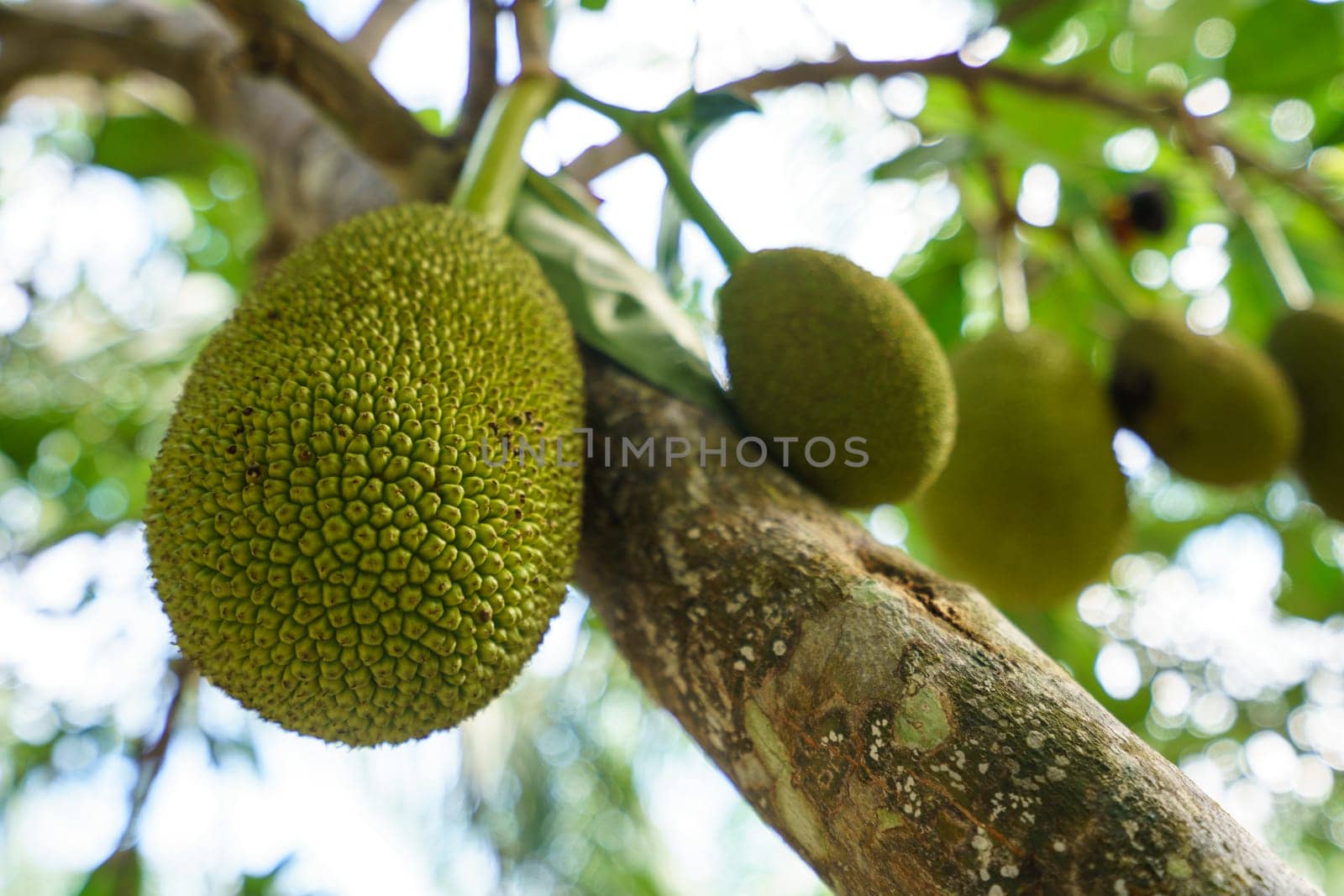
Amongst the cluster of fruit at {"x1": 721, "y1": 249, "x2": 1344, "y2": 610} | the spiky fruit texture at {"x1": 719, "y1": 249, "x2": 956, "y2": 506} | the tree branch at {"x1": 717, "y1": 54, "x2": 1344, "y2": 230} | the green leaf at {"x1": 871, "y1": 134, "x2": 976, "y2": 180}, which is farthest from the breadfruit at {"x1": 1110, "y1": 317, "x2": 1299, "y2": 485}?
the spiky fruit texture at {"x1": 719, "y1": 249, "x2": 956, "y2": 506}

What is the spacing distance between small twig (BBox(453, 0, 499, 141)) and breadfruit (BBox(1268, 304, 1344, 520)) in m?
1.24

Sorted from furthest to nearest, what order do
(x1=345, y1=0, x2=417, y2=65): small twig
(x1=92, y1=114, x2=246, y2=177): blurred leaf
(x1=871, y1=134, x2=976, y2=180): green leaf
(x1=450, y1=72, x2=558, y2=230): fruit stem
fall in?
(x1=345, y1=0, x2=417, y2=65): small twig, (x1=92, y1=114, x2=246, y2=177): blurred leaf, (x1=871, y1=134, x2=976, y2=180): green leaf, (x1=450, y1=72, x2=558, y2=230): fruit stem

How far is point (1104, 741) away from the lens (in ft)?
1.59

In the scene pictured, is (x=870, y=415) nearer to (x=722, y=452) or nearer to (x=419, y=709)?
(x=722, y=452)

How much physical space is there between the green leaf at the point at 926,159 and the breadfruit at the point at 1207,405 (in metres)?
0.42

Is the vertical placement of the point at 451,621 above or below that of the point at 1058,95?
below

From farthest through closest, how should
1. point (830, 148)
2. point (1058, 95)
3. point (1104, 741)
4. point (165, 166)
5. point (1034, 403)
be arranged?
point (830, 148) < point (165, 166) < point (1058, 95) < point (1034, 403) < point (1104, 741)

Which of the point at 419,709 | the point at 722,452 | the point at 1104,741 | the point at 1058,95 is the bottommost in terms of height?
the point at 419,709

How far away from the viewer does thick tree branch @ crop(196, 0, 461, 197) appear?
951mm

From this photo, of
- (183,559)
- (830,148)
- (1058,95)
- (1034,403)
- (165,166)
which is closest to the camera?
(183,559)

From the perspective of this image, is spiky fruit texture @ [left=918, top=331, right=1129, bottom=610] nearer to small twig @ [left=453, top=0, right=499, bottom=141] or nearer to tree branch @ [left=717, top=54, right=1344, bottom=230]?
tree branch @ [left=717, top=54, right=1344, bottom=230]

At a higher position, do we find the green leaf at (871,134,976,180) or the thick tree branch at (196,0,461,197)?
the green leaf at (871,134,976,180)

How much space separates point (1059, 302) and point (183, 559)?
1.56 m

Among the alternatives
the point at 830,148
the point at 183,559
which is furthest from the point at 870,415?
the point at 830,148
